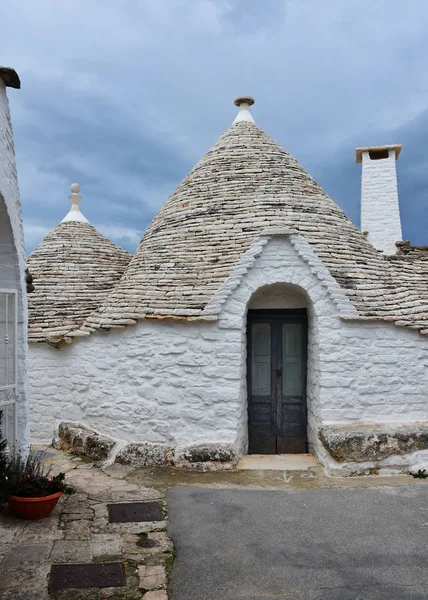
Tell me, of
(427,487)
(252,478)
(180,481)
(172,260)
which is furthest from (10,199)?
(427,487)

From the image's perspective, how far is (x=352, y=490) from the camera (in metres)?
6.05

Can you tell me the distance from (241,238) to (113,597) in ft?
17.1

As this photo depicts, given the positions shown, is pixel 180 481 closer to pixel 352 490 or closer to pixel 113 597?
pixel 352 490

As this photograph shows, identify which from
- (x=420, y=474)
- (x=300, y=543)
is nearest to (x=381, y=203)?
(x=420, y=474)

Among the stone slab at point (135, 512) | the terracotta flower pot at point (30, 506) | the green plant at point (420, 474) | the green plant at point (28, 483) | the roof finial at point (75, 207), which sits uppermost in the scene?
the roof finial at point (75, 207)

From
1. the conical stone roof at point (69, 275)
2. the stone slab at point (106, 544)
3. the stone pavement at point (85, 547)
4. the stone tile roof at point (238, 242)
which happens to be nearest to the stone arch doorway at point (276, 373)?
the stone tile roof at point (238, 242)

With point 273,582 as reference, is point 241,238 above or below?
above

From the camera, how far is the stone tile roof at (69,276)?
8.98 metres

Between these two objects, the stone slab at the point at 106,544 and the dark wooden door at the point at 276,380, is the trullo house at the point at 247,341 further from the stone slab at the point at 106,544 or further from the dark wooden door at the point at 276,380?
the stone slab at the point at 106,544

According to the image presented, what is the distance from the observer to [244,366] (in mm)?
7289

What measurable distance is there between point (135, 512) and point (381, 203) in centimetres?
1012

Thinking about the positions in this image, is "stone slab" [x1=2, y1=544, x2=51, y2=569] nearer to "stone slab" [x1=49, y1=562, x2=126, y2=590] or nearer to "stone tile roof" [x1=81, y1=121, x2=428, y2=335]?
"stone slab" [x1=49, y1=562, x2=126, y2=590]

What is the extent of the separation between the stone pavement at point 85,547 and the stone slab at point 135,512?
80mm

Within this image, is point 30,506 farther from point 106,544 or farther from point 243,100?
point 243,100
